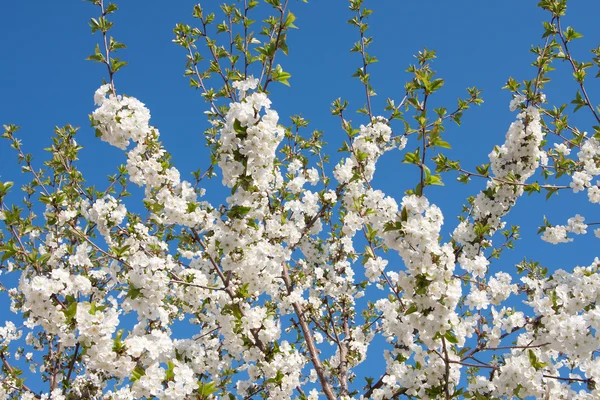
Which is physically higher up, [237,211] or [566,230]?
[566,230]

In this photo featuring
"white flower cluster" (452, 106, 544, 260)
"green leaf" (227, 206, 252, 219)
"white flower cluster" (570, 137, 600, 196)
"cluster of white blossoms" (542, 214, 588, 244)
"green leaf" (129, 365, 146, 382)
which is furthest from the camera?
"cluster of white blossoms" (542, 214, 588, 244)

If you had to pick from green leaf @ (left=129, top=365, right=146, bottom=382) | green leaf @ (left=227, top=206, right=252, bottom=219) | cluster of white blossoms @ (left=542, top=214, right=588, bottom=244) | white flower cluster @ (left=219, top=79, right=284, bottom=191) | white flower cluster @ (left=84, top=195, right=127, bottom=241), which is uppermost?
cluster of white blossoms @ (left=542, top=214, right=588, bottom=244)

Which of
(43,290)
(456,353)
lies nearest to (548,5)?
(456,353)

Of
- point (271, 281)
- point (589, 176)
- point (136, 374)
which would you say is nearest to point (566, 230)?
point (589, 176)

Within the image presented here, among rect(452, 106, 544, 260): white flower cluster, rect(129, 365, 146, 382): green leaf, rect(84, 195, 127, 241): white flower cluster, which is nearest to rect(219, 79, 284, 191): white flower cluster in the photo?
rect(84, 195, 127, 241): white flower cluster

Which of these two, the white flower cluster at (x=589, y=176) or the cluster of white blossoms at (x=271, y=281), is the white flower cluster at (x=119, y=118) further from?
the white flower cluster at (x=589, y=176)

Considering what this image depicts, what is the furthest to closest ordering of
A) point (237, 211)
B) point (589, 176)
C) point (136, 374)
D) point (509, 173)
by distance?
point (589, 176) → point (509, 173) → point (237, 211) → point (136, 374)

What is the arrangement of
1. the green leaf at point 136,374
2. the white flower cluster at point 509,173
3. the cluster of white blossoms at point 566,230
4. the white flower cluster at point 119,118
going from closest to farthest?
the green leaf at point 136,374 < the white flower cluster at point 119,118 < the white flower cluster at point 509,173 < the cluster of white blossoms at point 566,230

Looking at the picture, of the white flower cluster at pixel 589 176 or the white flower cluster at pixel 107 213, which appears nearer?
the white flower cluster at pixel 107 213

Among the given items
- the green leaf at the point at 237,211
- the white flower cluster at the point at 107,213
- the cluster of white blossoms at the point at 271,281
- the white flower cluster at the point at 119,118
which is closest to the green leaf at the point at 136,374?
the cluster of white blossoms at the point at 271,281

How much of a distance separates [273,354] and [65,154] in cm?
459

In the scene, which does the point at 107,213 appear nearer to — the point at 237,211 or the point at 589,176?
the point at 237,211

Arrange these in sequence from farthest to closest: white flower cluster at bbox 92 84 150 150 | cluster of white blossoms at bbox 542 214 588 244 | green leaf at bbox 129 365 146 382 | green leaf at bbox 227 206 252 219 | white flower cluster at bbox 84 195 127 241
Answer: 1. cluster of white blossoms at bbox 542 214 588 244
2. white flower cluster at bbox 84 195 127 241
3. white flower cluster at bbox 92 84 150 150
4. green leaf at bbox 227 206 252 219
5. green leaf at bbox 129 365 146 382

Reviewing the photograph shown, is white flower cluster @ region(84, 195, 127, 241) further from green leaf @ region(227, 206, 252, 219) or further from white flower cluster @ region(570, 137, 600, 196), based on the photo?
white flower cluster @ region(570, 137, 600, 196)
